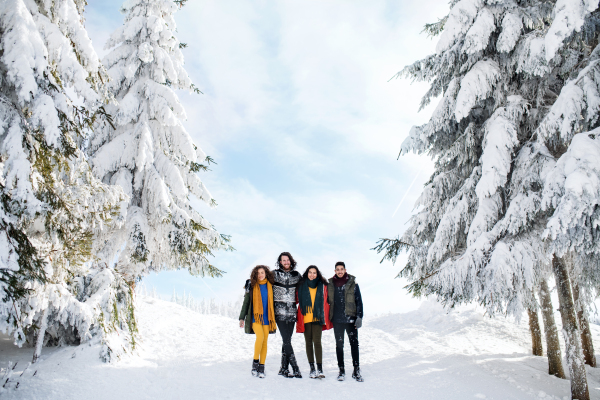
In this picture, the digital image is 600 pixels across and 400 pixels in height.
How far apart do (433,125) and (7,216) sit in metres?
8.32

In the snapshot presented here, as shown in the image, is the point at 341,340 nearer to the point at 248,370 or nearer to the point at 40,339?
the point at 248,370

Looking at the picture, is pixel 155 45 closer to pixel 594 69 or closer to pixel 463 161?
pixel 463 161

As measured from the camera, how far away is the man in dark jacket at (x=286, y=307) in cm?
630

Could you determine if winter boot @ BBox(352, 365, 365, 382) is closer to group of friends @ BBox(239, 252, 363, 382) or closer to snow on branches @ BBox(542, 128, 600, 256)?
group of friends @ BBox(239, 252, 363, 382)

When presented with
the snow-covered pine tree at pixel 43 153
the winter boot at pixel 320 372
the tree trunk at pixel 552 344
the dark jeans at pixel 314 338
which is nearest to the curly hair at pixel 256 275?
the dark jeans at pixel 314 338

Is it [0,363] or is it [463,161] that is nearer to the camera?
[0,363]

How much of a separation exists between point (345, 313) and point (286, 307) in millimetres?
1128

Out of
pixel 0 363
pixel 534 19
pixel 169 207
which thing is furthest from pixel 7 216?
pixel 534 19

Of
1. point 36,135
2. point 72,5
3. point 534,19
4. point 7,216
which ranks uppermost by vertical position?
point 534,19

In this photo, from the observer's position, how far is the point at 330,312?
21.4 ft

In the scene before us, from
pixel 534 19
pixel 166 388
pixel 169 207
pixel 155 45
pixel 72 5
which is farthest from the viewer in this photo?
pixel 155 45

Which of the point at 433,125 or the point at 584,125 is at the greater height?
the point at 433,125

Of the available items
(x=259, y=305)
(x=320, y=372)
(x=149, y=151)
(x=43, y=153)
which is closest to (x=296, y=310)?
(x=259, y=305)

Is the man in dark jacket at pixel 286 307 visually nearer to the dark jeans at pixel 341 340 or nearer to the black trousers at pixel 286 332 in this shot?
the black trousers at pixel 286 332
